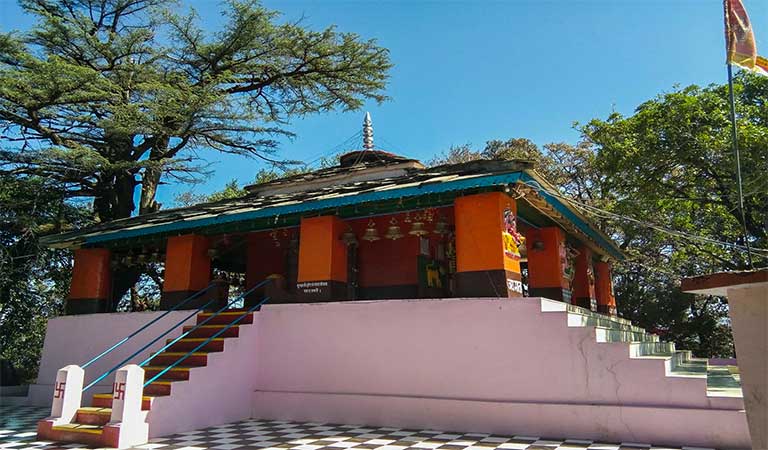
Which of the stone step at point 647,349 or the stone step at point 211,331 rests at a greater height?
the stone step at point 211,331

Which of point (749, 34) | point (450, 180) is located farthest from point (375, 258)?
point (749, 34)

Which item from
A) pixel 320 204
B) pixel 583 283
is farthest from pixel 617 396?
pixel 583 283

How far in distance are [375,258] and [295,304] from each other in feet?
7.77

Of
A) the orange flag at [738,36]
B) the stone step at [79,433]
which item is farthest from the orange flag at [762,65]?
the stone step at [79,433]

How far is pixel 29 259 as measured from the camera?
1415 cm

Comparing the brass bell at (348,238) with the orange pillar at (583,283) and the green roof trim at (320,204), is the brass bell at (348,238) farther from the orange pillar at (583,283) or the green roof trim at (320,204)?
the orange pillar at (583,283)

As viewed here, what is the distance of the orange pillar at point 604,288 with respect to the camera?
44.1 ft

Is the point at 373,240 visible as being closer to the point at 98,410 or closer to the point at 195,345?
the point at 195,345

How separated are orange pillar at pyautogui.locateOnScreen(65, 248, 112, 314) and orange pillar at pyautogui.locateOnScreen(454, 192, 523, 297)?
26.3 feet

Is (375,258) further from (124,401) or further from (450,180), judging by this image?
(124,401)

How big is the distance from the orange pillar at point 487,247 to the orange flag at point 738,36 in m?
3.20

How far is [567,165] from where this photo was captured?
65.1 ft

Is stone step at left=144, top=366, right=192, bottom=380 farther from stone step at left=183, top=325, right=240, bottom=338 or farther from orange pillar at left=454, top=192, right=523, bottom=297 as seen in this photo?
orange pillar at left=454, top=192, right=523, bottom=297

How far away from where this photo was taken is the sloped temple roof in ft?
24.0
